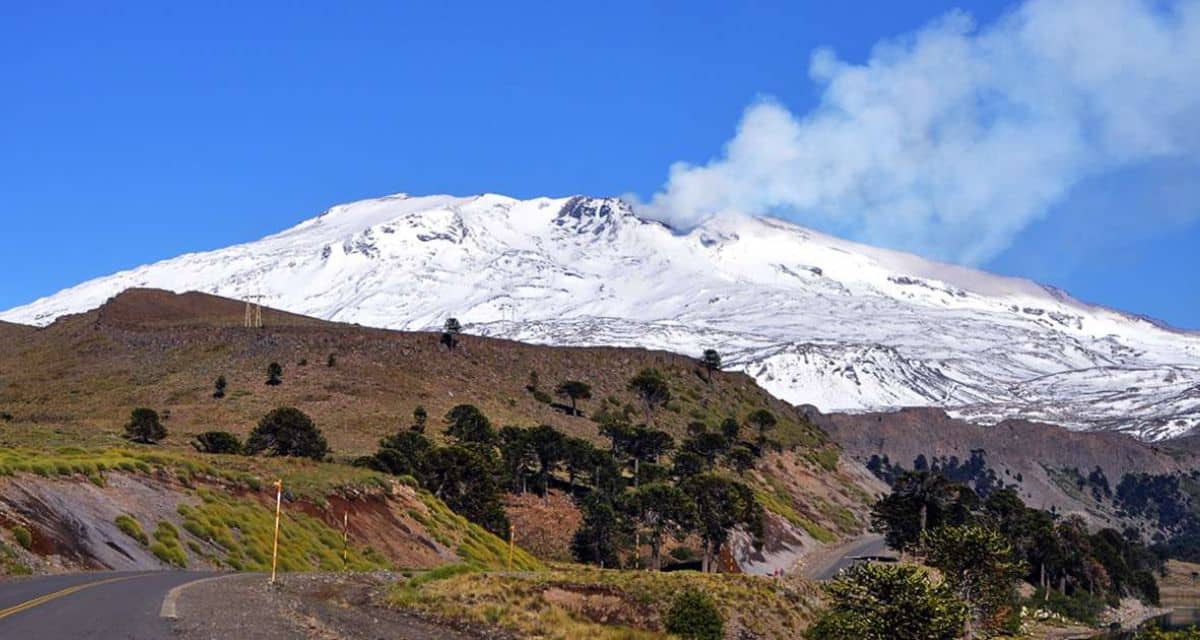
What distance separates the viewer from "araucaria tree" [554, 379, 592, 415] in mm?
161000

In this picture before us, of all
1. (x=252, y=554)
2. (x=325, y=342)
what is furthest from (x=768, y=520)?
(x=252, y=554)

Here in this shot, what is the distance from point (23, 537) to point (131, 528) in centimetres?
1053

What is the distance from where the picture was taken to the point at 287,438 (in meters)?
102

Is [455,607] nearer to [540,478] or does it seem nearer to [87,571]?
[87,571]

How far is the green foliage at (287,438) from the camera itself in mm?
101312

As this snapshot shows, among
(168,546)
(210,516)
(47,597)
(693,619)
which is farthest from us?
(210,516)

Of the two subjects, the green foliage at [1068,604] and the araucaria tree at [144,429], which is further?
the green foliage at [1068,604]

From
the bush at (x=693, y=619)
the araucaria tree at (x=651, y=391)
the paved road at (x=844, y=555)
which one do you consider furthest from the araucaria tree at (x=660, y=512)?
the araucaria tree at (x=651, y=391)

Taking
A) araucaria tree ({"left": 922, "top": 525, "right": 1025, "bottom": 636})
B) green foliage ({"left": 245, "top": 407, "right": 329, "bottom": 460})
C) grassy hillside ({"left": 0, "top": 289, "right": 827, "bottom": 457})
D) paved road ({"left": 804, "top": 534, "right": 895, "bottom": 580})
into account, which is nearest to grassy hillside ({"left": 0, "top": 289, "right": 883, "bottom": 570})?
grassy hillside ({"left": 0, "top": 289, "right": 827, "bottom": 457})

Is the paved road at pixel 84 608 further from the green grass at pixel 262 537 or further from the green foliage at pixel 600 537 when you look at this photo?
the green foliage at pixel 600 537

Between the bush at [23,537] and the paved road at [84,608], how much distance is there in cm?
405

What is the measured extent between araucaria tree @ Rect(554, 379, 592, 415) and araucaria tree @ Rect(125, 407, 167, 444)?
204ft

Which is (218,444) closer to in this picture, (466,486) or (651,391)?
(466,486)

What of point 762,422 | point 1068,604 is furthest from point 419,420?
point 1068,604
